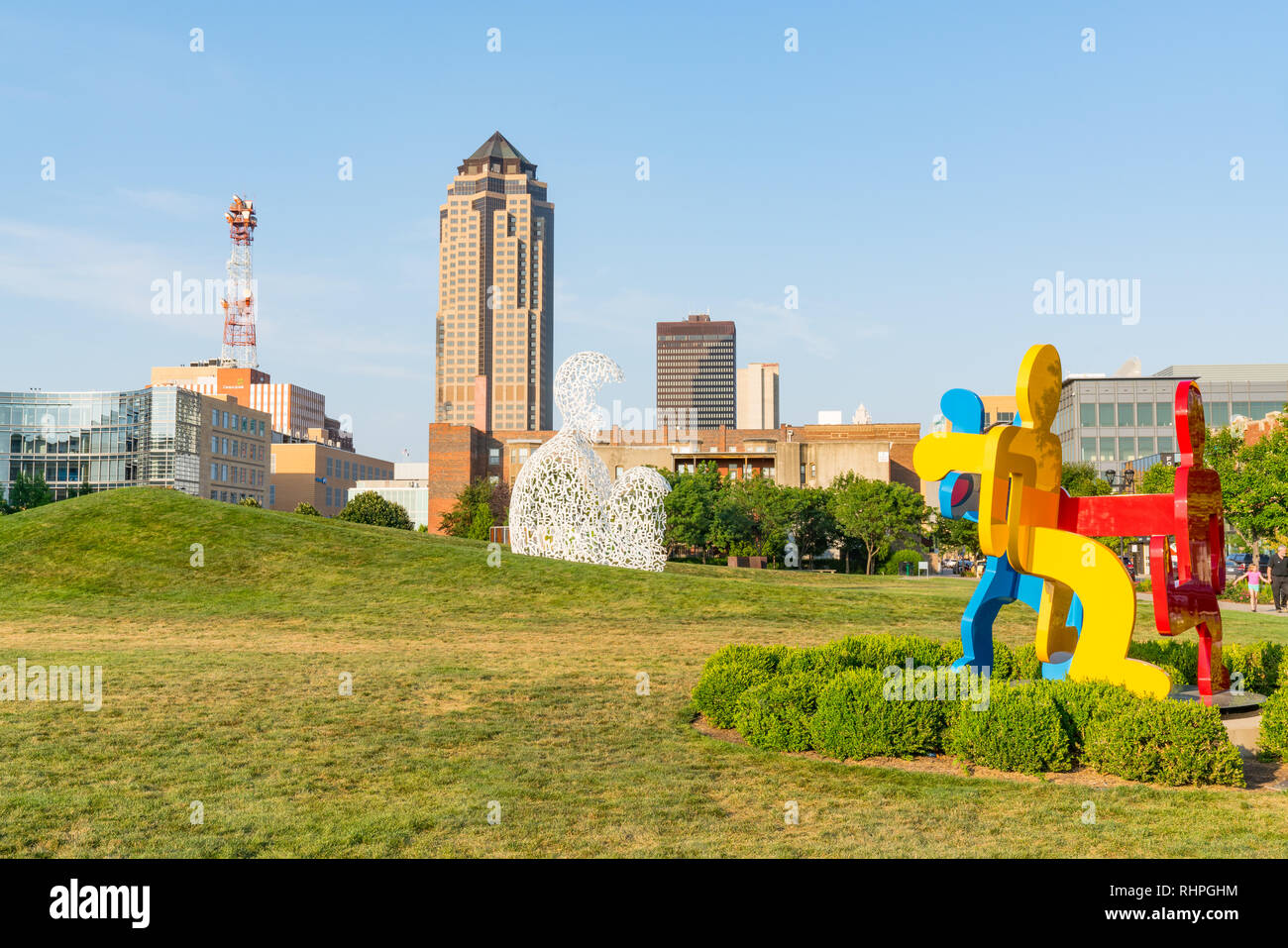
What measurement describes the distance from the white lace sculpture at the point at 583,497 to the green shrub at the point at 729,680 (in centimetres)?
1992

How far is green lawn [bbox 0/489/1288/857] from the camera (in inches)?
287

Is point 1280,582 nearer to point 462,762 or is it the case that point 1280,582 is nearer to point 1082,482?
point 462,762

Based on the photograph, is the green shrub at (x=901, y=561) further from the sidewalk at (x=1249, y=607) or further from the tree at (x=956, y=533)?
the sidewalk at (x=1249, y=607)

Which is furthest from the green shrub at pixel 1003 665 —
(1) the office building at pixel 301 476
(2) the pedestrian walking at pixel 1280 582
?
(1) the office building at pixel 301 476

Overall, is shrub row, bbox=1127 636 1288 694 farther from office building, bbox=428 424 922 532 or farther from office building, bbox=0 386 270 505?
office building, bbox=0 386 270 505

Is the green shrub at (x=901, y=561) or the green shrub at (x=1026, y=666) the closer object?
the green shrub at (x=1026, y=666)

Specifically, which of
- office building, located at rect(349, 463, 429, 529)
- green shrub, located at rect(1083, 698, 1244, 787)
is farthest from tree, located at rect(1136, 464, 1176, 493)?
office building, located at rect(349, 463, 429, 529)

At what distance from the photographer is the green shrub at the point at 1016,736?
30.5ft

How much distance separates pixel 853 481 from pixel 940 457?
67.0 m

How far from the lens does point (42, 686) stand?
13.7 metres

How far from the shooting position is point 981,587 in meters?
11.3

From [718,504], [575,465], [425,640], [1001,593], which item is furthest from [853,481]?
[1001,593]

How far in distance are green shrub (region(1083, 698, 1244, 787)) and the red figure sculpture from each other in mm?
2204
